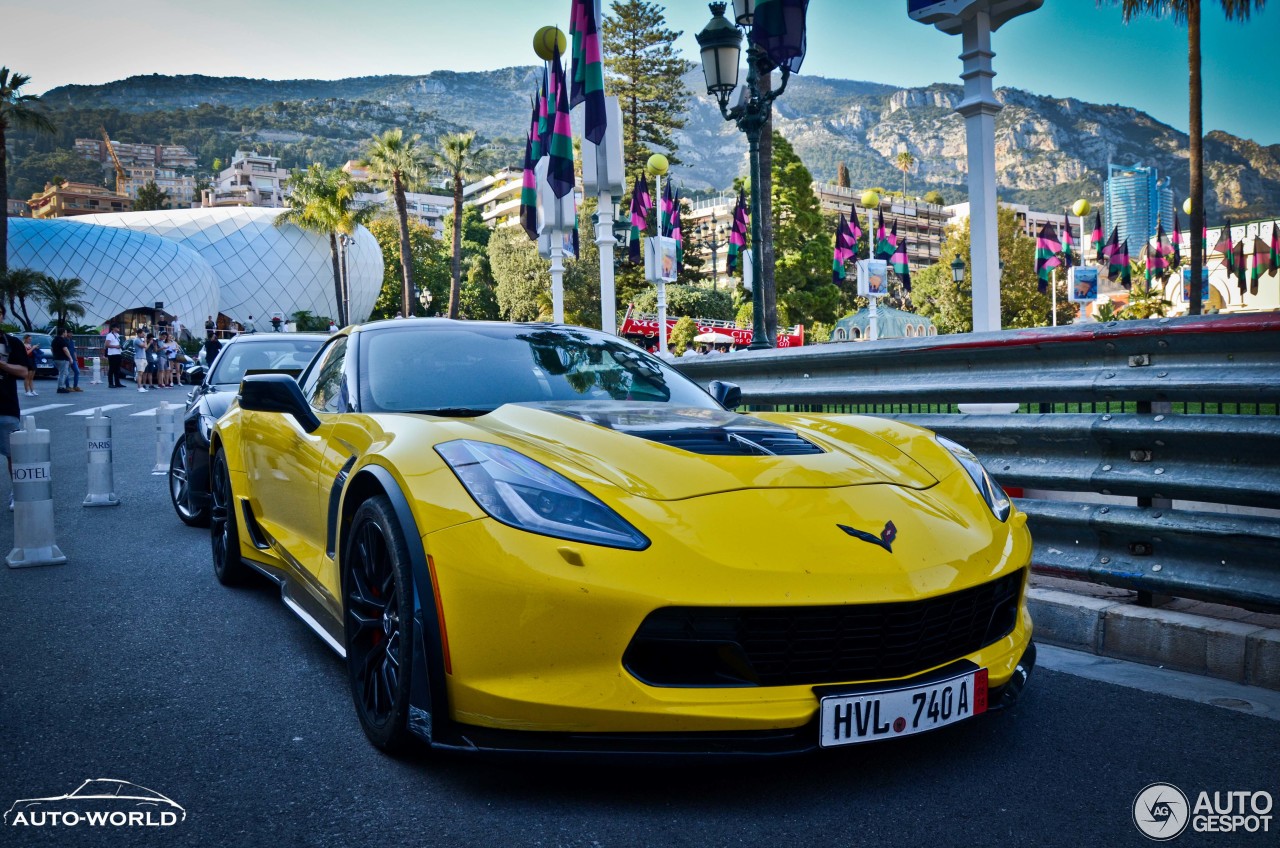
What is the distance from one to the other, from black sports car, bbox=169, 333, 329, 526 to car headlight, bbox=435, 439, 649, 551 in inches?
128

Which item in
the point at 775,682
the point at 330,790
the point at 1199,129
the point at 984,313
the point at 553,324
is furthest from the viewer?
the point at 1199,129

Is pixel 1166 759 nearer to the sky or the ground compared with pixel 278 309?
nearer to the ground

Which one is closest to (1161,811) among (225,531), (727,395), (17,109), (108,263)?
(727,395)

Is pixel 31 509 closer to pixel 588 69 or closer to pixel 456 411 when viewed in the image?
pixel 456 411

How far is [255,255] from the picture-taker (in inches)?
3487

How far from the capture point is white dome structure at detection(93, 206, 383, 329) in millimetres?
87875

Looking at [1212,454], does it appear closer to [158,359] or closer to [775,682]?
[775,682]

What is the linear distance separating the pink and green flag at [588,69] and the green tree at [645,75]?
158ft

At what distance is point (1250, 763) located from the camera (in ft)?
8.57

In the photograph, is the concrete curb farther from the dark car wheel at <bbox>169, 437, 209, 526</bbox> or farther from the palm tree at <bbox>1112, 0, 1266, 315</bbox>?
the palm tree at <bbox>1112, 0, 1266, 315</bbox>

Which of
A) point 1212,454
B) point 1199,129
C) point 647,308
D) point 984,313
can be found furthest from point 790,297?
point 1212,454

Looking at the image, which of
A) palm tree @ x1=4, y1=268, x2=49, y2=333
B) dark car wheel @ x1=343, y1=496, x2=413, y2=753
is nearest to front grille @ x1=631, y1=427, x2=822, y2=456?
dark car wheel @ x1=343, y1=496, x2=413, y2=753

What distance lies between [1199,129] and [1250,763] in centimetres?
2272

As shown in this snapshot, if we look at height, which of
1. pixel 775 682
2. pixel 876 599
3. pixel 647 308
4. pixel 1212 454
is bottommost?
pixel 775 682
